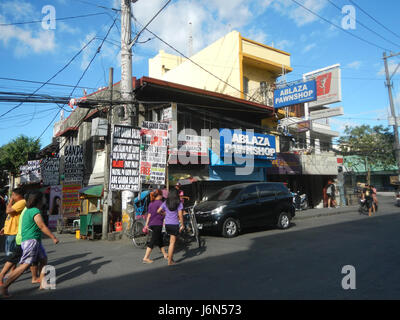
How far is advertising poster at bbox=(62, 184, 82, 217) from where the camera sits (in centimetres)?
1525

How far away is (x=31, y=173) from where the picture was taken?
847 inches

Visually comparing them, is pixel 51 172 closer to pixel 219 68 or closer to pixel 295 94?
pixel 219 68

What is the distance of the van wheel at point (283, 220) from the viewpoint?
1178 centimetres

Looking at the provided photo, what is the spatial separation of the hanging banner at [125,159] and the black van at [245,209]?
2567mm

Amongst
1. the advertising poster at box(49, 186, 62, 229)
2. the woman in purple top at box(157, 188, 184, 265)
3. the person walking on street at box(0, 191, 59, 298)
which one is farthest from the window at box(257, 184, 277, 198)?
the advertising poster at box(49, 186, 62, 229)

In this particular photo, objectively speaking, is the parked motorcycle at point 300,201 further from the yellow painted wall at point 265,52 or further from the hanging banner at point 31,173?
the hanging banner at point 31,173

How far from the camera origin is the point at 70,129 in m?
18.6

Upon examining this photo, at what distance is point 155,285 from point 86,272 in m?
2.02

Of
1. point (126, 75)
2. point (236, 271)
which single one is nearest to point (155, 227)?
point (236, 271)

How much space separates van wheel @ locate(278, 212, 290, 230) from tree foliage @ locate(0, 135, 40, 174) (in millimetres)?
25499

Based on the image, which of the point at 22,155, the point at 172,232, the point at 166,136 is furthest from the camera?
the point at 22,155
